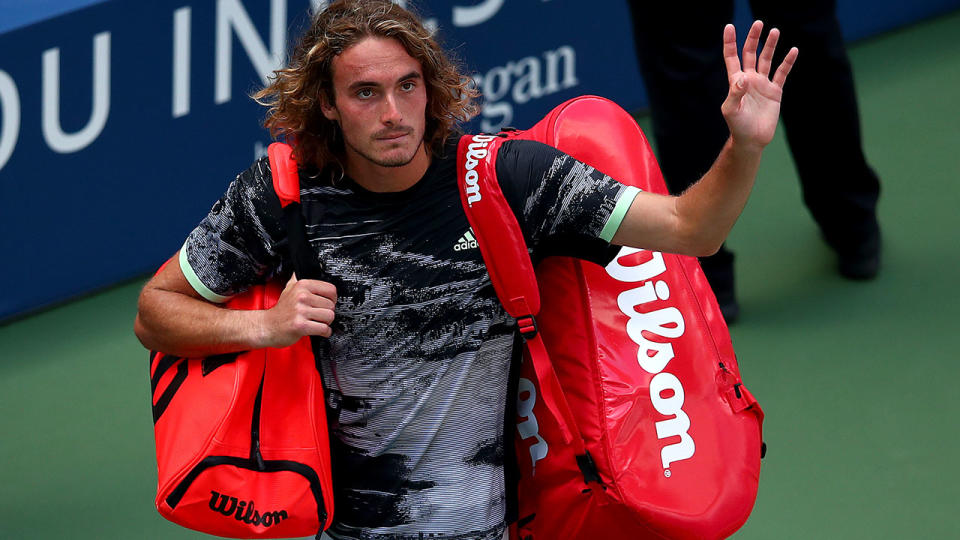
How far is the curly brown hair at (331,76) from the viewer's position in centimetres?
207

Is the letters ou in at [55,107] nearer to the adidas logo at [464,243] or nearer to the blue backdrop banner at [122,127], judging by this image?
the blue backdrop banner at [122,127]

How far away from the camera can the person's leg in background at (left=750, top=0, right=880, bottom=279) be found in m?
3.72

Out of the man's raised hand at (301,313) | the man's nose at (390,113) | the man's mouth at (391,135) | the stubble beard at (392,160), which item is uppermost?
the man's nose at (390,113)

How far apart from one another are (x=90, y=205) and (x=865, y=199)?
7.66 ft

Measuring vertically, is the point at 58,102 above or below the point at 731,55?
above

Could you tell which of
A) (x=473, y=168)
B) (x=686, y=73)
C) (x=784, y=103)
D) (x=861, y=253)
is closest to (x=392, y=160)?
(x=473, y=168)

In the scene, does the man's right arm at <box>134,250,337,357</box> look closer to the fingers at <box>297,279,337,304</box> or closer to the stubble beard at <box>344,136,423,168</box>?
the fingers at <box>297,279,337,304</box>

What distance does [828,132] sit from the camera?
3.84m

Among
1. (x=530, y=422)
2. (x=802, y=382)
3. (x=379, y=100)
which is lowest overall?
(x=802, y=382)

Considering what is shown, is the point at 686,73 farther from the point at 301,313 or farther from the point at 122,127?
the point at 301,313

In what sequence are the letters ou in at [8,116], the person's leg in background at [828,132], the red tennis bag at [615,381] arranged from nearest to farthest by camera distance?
the red tennis bag at [615,381] < the person's leg in background at [828,132] < the letters ou in at [8,116]

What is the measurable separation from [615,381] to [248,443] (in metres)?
0.61

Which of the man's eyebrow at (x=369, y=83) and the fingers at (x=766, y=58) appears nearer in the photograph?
the fingers at (x=766, y=58)

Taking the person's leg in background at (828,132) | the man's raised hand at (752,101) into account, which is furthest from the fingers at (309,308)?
the person's leg in background at (828,132)
